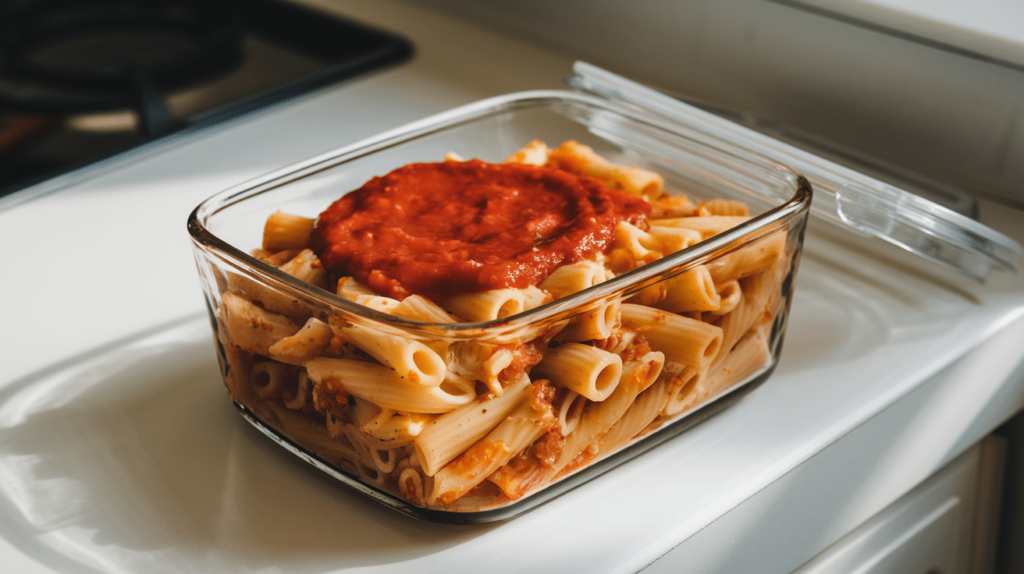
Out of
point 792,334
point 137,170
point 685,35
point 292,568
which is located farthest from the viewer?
point 685,35

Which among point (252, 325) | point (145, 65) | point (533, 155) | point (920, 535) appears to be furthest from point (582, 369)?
point (145, 65)

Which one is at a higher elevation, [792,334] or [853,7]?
[853,7]

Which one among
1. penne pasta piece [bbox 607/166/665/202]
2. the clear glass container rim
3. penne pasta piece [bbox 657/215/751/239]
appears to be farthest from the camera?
→ penne pasta piece [bbox 607/166/665/202]

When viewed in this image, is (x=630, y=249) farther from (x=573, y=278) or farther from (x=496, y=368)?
(x=496, y=368)

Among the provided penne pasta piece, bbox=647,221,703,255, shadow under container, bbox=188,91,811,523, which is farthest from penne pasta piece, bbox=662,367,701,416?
penne pasta piece, bbox=647,221,703,255

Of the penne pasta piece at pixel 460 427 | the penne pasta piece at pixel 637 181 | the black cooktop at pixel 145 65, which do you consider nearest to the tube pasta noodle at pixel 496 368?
the penne pasta piece at pixel 460 427

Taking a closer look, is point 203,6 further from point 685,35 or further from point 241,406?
point 241,406

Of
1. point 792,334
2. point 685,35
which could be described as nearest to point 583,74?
point 685,35

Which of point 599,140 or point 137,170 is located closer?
point 599,140

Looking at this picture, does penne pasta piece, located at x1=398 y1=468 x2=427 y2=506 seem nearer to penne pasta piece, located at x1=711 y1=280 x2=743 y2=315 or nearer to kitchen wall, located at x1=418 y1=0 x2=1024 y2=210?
penne pasta piece, located at x1=711 y1=280 x2=743 y2=315
